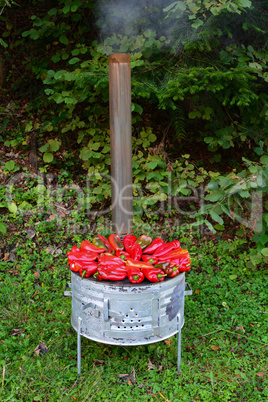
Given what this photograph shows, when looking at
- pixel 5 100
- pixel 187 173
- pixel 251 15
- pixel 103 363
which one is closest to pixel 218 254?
pixel 187 173

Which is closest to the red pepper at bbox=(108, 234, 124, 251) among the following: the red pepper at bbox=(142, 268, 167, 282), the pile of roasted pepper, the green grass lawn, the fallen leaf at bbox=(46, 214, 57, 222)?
the pile of roasted pepper

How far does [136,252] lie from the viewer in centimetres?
318

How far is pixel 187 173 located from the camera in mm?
5648

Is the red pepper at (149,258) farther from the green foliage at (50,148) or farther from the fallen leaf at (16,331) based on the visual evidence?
the green foliage at (50,148)

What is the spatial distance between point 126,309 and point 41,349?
114 cm

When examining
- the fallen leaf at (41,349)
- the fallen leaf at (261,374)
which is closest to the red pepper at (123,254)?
the fallen leaf at (41,349)

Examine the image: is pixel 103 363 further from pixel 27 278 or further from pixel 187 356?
pixel 27 278

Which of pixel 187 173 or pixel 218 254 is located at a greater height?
pixel 187 173

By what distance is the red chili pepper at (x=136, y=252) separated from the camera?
3165 mm

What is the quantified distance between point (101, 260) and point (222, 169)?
132 inches

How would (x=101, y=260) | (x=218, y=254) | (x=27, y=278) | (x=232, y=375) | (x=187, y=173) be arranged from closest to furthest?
(x=101, y=260) < (x=232, y=375) < (x=27, y=278) < (x=218, y=254) < (x=187, y=173)

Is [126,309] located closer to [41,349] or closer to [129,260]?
[129,260]

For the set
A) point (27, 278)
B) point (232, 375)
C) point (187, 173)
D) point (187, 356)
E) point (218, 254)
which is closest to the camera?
point (232, 375)

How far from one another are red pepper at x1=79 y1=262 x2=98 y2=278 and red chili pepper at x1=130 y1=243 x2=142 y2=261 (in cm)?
32
